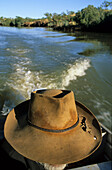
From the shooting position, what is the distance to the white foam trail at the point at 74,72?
572 centimetres

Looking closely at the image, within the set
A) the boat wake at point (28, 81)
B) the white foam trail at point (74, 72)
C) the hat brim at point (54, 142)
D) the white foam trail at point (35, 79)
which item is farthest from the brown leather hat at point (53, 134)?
the white foam trail at point (74, 72)

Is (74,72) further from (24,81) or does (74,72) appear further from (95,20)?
(95,20)

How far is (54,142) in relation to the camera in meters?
1.04

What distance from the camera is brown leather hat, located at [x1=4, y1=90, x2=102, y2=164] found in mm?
1000

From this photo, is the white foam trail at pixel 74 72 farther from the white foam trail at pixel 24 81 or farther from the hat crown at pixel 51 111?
the hat crown at pixel 51 111

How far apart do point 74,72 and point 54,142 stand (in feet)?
18.6

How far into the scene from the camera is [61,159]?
38.3 inches

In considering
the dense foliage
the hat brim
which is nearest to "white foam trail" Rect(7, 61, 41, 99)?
the hat brim

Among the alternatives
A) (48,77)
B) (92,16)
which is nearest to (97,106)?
(48,77)

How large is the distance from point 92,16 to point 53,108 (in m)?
43.3

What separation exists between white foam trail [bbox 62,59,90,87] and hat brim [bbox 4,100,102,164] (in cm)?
417

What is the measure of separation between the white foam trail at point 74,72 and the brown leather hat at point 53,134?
4.19 m

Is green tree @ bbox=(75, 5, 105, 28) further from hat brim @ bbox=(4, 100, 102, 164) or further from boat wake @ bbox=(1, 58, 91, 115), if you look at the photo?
hat brim @ bbox=(4, 100, 102, 164)

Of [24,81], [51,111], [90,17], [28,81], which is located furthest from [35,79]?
[90,17]
